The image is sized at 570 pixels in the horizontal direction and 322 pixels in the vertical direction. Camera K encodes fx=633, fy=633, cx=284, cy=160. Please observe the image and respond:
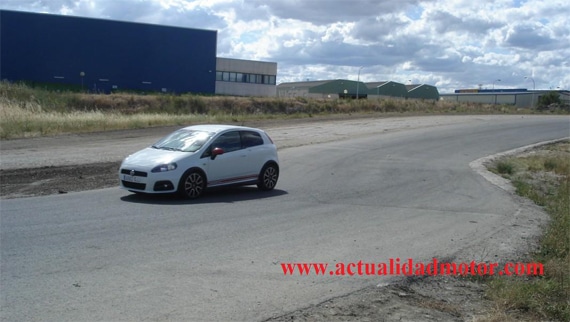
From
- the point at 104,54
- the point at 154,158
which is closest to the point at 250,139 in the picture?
the point at 154,158

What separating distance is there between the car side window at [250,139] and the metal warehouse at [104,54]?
57.1 meters

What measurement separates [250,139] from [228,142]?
778 millimetres

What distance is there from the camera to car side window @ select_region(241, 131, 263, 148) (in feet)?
49.4

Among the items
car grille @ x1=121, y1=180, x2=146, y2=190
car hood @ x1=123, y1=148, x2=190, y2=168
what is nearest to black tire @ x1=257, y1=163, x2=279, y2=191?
car hood @ x1=123, y1=148, x2=190, y2=168

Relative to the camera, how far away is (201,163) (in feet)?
44.9

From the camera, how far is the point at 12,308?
604 centimetres

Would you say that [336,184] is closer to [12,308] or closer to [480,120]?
[12,308]

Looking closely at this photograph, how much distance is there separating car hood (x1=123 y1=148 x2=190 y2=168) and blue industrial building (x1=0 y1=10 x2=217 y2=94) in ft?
190

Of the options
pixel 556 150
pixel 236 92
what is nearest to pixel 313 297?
pixel 556 150

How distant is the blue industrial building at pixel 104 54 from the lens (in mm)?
66375

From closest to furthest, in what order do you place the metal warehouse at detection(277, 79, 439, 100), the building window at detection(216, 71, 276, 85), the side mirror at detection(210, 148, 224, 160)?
the side mirror at detection(210, 148, 224, 160)
the building window at detection(216, 71, 276, 85)
the metal warehouse at detection(277, 79, 439, 100)

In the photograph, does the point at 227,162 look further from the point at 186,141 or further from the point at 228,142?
the point at 186,141

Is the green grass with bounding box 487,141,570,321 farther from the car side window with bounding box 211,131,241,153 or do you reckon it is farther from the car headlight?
the car headlight

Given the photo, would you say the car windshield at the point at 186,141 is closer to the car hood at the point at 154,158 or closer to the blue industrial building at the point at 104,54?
the car hood at the point at 154,158
